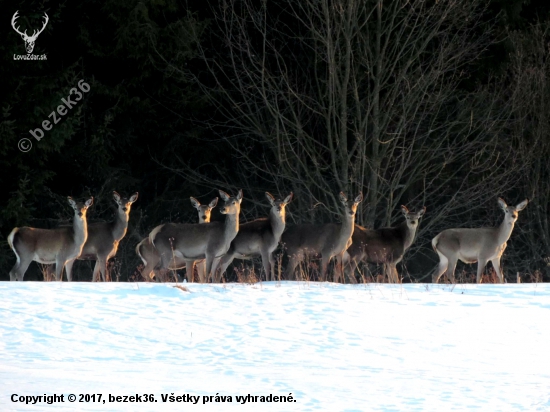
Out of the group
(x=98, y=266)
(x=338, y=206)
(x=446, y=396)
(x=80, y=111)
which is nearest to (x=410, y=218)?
(x=338, y=206)

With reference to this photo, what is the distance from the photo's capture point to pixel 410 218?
65.4 feet

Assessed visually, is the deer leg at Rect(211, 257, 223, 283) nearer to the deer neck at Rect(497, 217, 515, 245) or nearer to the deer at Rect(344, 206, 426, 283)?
the deer at Rect(344, 206, 426, 283)

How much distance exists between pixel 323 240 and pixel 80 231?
13.3 ft

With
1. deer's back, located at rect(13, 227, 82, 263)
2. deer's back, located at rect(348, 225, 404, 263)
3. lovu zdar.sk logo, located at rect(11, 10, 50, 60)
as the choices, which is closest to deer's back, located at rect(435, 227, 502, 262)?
deer's back, located at rect(348, 225, 404, 263)

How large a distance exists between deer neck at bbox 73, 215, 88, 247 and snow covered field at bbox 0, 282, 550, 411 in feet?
14.8

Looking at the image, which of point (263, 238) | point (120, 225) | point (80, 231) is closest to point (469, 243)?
point (263, 238)

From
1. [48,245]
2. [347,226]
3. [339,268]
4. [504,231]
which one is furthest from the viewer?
[504,231]

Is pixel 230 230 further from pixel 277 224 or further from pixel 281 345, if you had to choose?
pixel 281 345

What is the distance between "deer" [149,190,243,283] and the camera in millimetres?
17969

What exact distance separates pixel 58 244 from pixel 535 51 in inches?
541

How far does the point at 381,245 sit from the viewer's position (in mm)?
19656

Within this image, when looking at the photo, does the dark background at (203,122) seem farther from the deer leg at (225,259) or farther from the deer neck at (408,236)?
the deer leg at (225,259)

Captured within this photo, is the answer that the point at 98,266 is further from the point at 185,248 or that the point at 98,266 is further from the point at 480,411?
the point at 480,411

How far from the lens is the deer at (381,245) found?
19.5 m
